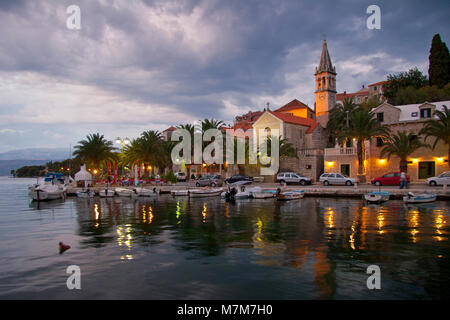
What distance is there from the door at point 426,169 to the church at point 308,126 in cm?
1477

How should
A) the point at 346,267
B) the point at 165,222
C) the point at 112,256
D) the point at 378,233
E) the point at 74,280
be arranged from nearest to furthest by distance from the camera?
the point at 74,280
the point at 346,267
the point at 112,256
the point at 378,233
the point at 165,222

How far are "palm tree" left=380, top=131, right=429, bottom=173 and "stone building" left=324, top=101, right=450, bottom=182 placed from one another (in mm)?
1528

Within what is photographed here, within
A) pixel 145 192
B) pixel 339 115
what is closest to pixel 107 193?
pixel 145 192

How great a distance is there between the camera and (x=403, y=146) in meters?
39.8

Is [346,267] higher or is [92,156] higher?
[92,156]

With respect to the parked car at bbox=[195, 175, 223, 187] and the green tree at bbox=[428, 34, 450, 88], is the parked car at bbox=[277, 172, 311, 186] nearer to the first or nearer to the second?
the parked car at bbox=[195, 175, 223, 187]

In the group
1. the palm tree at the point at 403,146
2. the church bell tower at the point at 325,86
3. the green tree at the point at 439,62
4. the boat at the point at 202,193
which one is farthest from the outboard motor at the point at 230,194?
the green tree at the point at 439,62

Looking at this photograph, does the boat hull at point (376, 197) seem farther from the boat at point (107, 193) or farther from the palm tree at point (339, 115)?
the boat at point (107, 193)

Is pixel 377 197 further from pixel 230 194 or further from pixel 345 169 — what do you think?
pixel 345 169

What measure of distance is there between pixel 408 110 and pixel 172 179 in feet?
120

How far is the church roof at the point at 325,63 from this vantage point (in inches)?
2502
